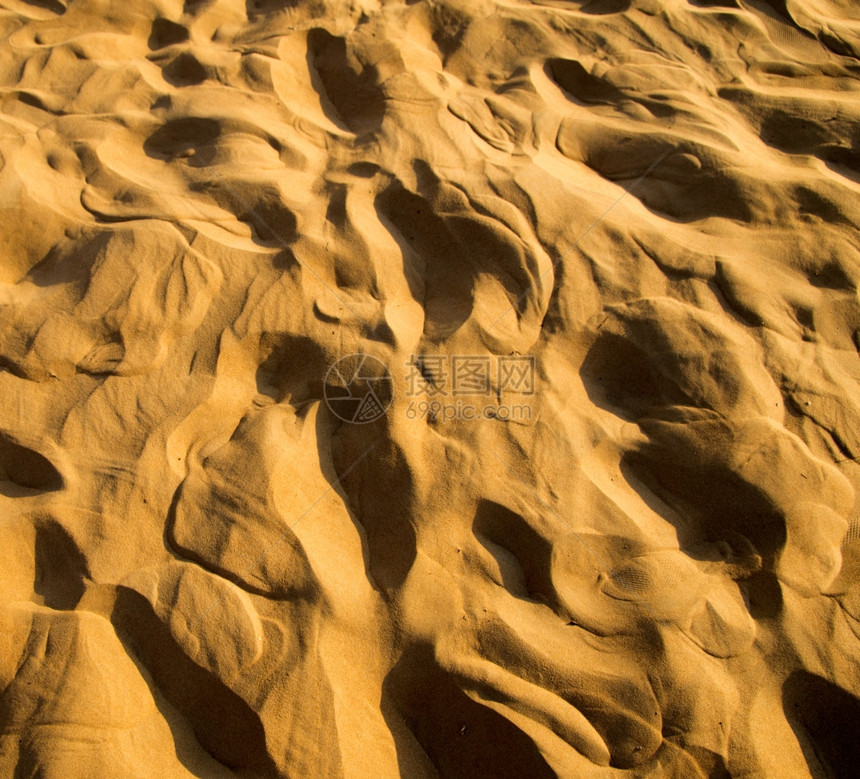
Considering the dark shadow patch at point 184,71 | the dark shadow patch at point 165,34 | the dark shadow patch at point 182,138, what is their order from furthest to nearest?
the dark shadow patch at point 165,34
the dark shadow patch at point 184,71
the dark shadow patch at point 182,138

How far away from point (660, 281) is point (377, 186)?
800 millimetres

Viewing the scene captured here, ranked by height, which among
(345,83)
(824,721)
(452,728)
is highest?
(345,83)

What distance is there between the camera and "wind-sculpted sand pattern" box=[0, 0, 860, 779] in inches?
46.8

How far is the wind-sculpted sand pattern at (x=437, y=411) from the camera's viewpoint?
1.19 meters

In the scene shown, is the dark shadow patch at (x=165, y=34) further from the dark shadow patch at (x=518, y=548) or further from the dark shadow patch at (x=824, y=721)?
the dark shadow patch at (x=824, y=721)

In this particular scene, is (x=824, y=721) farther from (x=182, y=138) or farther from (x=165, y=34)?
(x=165, y=34)

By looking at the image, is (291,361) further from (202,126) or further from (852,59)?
(852,59)

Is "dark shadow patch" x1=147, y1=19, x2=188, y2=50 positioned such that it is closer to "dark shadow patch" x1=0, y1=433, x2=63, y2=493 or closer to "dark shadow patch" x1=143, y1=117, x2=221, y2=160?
"dark shadow patch" x1=143, y1=117, x2=221, y2=160

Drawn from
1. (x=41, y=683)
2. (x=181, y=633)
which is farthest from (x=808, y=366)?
(x=41, y=683)

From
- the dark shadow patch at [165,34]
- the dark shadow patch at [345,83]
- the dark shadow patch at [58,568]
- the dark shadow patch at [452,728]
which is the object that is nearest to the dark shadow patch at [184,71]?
the dark shadow patch at [165,34]

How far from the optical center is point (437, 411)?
138 centimetres

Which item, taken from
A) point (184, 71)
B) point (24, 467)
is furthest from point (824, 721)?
point (184, 71)

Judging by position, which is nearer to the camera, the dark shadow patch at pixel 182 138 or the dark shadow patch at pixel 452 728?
the dark shadow patch at pixel 452 728

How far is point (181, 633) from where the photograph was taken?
120 cm
